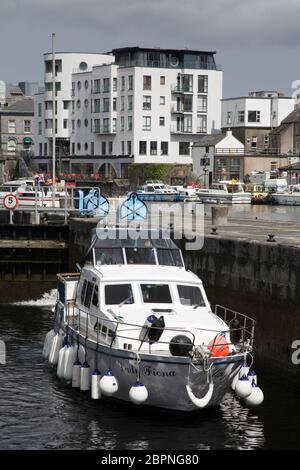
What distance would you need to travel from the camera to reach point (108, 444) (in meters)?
21.5

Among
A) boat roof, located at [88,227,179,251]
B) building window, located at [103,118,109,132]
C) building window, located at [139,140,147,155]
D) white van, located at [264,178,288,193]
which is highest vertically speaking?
building window, located at [103,118,109,132]

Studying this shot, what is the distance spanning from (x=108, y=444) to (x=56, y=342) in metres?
6.89

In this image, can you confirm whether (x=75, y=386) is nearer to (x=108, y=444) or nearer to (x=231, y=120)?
(x=108, y=444)

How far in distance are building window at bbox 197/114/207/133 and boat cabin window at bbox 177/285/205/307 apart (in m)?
95.6

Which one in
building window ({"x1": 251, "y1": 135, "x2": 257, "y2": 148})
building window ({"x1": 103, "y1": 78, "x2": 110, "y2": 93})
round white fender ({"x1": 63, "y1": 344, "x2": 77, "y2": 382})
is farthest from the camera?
building window ({"x1": 251, "y1": 135, "x2": 257, "y2": 148})

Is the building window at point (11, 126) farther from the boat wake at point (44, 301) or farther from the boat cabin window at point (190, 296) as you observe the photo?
the boat cabin window at point (190, 296)

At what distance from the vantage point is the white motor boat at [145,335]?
22062 millimetres

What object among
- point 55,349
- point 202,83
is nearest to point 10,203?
point 55,349

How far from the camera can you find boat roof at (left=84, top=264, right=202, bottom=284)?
1003 inches

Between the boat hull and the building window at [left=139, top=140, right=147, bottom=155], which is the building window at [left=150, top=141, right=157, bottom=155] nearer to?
the building window at [left=139, top=140, right=147, bottom=155]

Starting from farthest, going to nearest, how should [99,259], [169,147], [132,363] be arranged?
[169,147], [99,259], [132,363]

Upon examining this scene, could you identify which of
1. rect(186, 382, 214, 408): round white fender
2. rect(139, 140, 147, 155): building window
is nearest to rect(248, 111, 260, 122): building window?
rect(139, 140, 147, 155): building window
